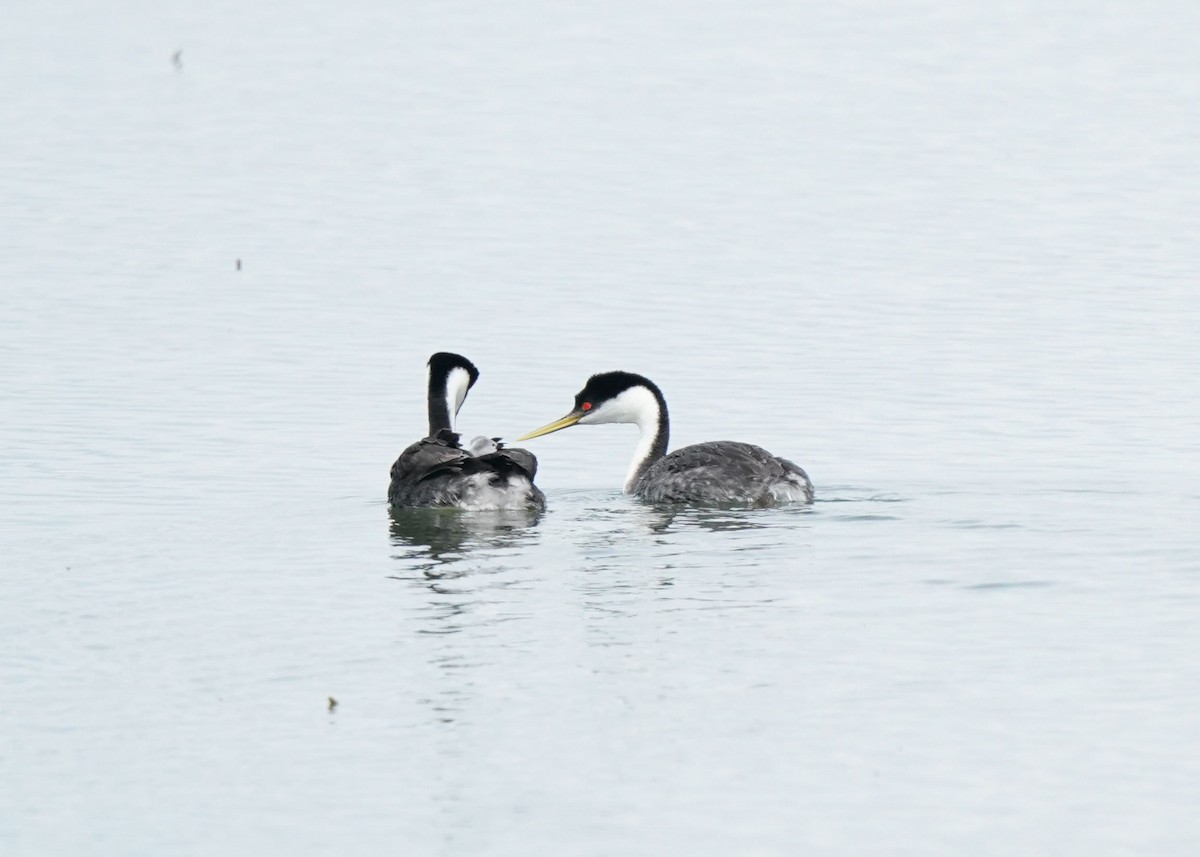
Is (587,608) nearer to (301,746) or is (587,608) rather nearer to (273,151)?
(301,746)

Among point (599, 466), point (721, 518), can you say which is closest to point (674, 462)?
point (721, 518)

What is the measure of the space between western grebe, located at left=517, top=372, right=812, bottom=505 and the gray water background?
0.30 m

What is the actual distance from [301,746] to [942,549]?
17.9ft

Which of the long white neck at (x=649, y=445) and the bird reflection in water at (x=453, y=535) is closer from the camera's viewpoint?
the bird reflection in water at (x=453, y=535)

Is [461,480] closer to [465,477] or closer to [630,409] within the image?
[465,477]

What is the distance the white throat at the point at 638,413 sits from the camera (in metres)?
17.6

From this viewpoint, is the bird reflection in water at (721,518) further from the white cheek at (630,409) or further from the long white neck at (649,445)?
the white cheek at (630,409)

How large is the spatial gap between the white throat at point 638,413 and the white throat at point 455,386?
1040 mm

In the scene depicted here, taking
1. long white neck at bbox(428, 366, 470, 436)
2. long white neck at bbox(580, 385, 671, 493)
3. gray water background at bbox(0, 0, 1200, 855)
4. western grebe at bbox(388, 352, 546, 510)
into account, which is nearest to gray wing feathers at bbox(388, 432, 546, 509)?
western grebe at bbox(388, 352, 546, 510)

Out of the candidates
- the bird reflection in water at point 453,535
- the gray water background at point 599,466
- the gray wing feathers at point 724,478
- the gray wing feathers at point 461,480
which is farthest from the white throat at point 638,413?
the bird reflection in water at point 453,535

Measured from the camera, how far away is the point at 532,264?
87.8 ft

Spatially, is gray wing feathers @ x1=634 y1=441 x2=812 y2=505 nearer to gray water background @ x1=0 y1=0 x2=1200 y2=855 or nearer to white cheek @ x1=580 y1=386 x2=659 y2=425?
gray water background @ x1=0 y1=0 x2=1200 y2=855

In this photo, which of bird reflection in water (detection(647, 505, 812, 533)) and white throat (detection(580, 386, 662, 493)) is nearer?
bird reflection in water (detection(647, 505, 812, 533))

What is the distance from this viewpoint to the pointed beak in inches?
693
